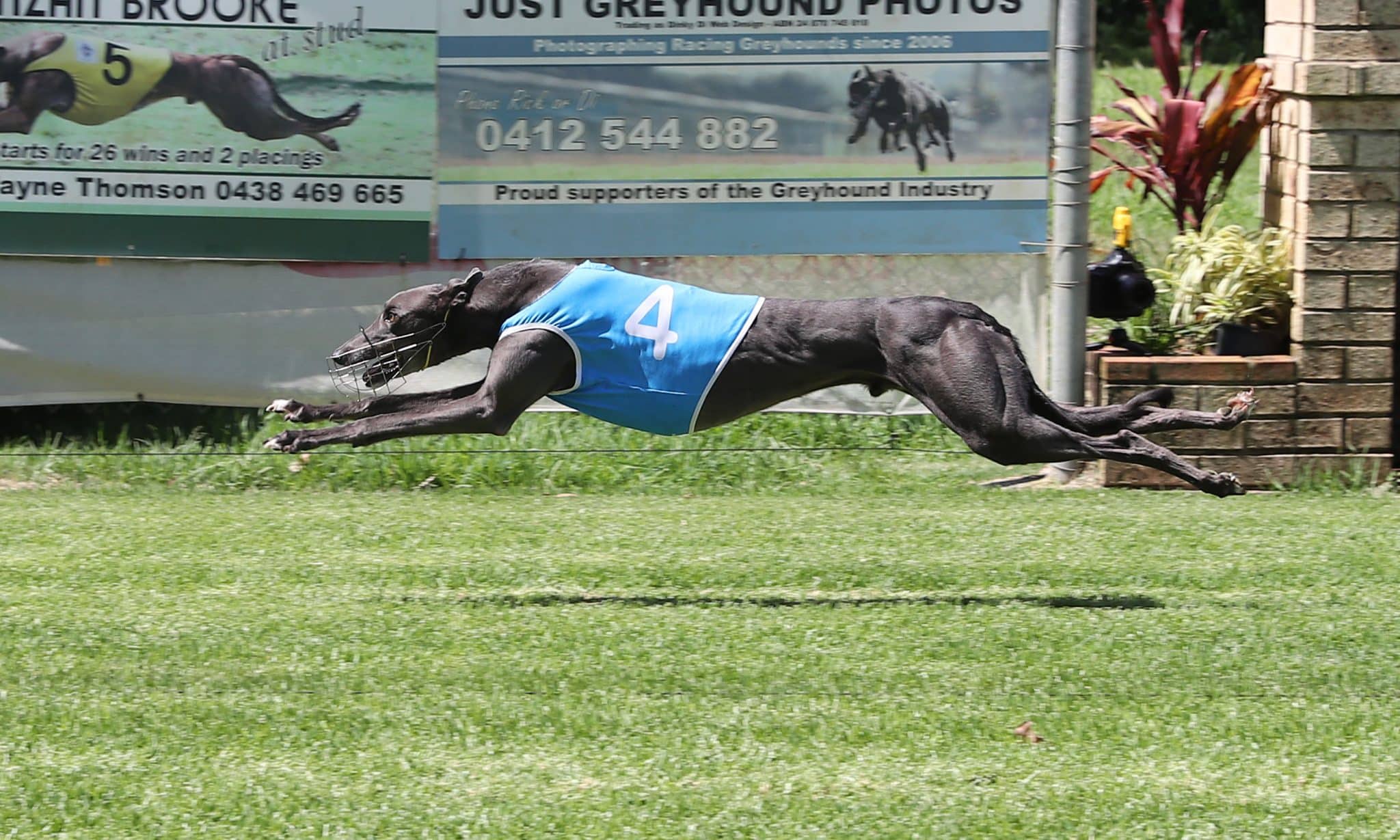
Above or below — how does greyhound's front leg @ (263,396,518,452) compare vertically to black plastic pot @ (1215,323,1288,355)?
below

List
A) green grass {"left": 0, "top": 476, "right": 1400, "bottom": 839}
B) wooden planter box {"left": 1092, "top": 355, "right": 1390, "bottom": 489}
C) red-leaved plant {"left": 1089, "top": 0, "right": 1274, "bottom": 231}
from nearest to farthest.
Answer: green grass {"left": 0, "top": 476, "right": 1400, "bottom": 839}, wooden planter box {"left": 1092, "top": 355, "right": 1390, "bottom": 489}, red-leaved plant {"left": 1089, "top": 0, "right": 1274, "bottom": 231}

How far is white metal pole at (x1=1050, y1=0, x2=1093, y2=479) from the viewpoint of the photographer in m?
8.25

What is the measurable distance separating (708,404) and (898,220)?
116 inches

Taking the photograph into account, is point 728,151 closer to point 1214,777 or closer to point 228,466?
point 228,466

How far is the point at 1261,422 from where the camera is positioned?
8445 millimetres

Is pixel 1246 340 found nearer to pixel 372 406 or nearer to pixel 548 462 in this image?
pixel 548 462

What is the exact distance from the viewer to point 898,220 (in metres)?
8.82

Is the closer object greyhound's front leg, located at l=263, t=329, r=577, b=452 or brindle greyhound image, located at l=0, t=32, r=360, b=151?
greyhound's front leg, located at l=263, t=329, r=577, b=452

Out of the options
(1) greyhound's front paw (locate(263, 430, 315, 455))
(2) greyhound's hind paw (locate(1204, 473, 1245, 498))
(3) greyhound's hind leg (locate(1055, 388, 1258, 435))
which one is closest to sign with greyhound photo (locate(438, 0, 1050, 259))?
(3) greyhound's hind leg (locate(1055, 388, 1258, 435))

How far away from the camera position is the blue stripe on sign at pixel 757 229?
8797mm

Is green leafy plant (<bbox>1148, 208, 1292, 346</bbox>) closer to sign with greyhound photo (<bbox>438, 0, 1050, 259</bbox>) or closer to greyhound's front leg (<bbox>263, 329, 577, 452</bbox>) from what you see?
sign with greyhound photo (<bbox>438, 0, 1050, 259</bbox>)

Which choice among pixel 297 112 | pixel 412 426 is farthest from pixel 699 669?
pixel 297 112

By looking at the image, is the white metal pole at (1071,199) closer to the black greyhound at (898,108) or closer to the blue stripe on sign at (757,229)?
the blue stripe on sign at (757,229)

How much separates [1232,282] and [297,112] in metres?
4.60
